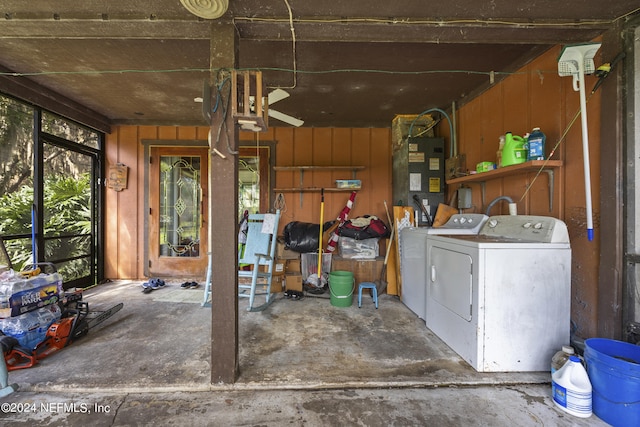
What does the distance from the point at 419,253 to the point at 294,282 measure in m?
1.65

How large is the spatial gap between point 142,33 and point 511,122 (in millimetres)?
3076

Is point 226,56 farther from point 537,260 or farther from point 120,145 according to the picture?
point 120,145

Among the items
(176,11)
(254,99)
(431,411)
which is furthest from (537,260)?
Result: (176,11)

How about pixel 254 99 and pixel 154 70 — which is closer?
pixel 254 99

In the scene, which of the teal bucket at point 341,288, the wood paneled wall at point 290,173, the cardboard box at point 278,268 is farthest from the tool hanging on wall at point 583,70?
the cardboard box at point 278,268

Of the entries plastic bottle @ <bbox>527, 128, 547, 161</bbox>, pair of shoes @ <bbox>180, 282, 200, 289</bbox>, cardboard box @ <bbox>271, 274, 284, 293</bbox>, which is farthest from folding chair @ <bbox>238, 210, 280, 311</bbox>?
plastic bottle @ <bbox>527, 128, 547, 161</bbox>

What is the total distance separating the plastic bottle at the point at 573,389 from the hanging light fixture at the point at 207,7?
2796 mm

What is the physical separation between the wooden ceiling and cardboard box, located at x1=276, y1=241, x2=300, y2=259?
1854 mm

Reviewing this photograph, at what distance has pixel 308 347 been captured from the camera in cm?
207

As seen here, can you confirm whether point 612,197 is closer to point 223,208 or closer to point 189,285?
point 223,208

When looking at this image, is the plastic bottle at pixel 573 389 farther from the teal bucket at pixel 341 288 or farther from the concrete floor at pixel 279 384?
the teal bucket at pixel 341 288

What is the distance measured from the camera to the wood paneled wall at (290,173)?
4.02 metres

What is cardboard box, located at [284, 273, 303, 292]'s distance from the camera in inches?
136

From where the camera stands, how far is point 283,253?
3699mm
